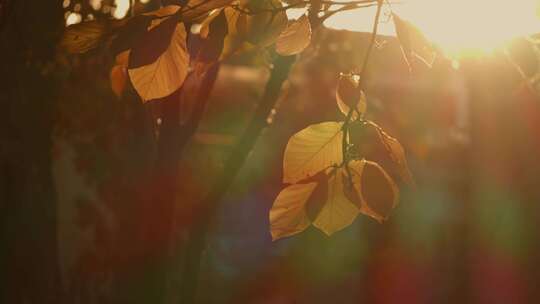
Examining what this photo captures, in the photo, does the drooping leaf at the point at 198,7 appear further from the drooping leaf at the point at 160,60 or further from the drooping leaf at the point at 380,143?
the drooping leaf at the point at 380,143

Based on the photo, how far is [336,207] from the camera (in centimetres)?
156

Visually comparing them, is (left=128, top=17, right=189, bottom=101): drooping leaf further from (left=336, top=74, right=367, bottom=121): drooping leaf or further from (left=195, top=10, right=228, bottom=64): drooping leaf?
(left=336, top=74, right=367, bottom=121): drooping leaf

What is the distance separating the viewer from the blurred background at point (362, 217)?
4105 mm

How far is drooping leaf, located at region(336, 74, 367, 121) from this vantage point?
1565 mm

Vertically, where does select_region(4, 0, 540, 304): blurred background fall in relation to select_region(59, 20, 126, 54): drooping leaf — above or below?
below

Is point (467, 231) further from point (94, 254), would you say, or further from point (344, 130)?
point (344, 130)

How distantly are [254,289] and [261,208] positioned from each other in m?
1.79

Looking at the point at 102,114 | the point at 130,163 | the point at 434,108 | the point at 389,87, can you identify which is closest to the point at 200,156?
the point at 102,114

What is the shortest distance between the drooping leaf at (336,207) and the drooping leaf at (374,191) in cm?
2

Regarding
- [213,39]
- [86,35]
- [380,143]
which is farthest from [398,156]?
[86,35]

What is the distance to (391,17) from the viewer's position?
155 centimetres

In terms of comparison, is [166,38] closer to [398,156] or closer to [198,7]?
[198,7]

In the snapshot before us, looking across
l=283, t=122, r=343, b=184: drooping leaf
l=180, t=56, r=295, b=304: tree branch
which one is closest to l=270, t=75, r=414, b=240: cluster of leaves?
l=283, t=122, r=343, b=184: drooping leaf

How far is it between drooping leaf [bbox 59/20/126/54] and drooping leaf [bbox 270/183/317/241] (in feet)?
1.37
